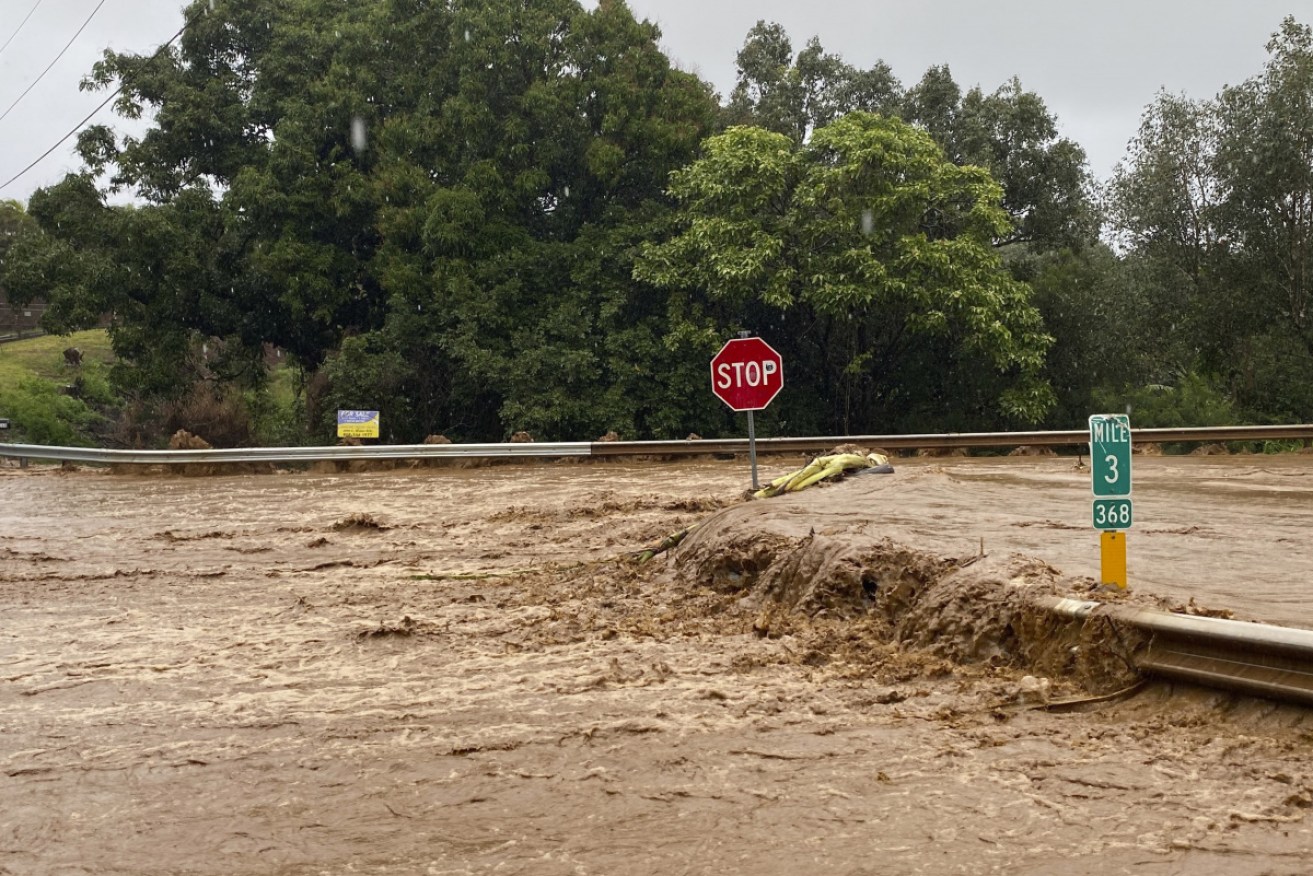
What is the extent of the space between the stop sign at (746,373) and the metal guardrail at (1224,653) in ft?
25.3

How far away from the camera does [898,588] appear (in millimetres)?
7156

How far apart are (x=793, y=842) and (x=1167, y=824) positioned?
1.19 metres

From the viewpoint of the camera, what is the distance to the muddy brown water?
4098mm

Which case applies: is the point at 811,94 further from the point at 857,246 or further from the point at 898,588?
the point at 898,588

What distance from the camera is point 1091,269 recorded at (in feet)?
113

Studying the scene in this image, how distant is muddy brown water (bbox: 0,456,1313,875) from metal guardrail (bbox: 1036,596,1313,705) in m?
0.10

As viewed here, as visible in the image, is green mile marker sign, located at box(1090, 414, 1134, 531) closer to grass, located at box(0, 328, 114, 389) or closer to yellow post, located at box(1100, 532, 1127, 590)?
yellow post, located at box(1100, 532, 1127, 590)

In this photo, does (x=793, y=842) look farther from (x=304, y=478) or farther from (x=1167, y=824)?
(x=304, y=478)

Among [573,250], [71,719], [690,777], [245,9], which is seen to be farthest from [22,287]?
[690,777]

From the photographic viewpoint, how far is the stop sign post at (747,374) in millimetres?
13320

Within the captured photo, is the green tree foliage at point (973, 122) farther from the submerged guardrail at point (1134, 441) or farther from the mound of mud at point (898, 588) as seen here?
the mound of mud at point (898, 588)

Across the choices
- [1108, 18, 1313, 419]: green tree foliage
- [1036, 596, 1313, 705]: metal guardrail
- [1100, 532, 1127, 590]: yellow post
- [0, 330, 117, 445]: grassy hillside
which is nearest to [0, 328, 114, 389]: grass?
[0, 330, 117, 445]: grassy hillside

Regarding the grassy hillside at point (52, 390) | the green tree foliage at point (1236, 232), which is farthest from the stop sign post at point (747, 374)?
the grassy hillside at point (52, 390)

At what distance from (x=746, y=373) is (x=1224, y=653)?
8.54 metres
